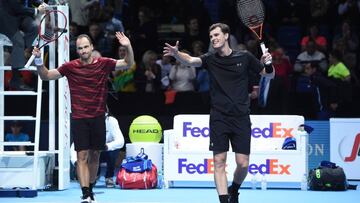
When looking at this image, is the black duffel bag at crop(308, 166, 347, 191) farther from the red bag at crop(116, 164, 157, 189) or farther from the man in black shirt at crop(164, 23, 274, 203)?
the man in black shirt at crop(164, 23, 274, 203)

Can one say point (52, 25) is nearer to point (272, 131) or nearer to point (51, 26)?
point (51, 26)

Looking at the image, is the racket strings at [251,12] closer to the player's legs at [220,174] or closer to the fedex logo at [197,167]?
the player's legs at [220,174]

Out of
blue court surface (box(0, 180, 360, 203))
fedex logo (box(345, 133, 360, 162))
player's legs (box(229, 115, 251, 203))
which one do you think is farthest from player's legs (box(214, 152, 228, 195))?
fedex logo (box(345, 133, 360, 162))

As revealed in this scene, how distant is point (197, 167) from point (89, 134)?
368 centimetres

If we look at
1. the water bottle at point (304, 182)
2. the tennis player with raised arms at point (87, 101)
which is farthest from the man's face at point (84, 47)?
the water bottle at point (304, 182)

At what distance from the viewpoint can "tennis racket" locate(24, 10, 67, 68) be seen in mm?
13952

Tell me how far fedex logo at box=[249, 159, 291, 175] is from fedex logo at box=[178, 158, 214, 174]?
0.67 m

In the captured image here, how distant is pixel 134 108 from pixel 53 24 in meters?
4.38

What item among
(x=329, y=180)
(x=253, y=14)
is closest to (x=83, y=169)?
(x=253, y=14)

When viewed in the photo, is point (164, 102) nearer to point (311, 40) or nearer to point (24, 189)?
point (311, 40)

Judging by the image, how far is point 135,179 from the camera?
51.0ft

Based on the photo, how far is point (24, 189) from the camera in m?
14.3

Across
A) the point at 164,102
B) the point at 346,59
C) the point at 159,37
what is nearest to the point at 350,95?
the point at 346,59

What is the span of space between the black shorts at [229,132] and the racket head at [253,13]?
1.35 metres
